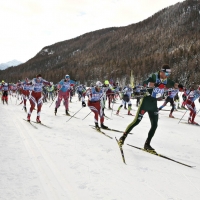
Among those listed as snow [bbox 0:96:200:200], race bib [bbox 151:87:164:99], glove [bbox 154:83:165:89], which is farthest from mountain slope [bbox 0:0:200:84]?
snow [bbox 0:96:200:200]

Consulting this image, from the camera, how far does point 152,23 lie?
132 meters


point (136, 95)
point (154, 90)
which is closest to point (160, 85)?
point (154, 90)

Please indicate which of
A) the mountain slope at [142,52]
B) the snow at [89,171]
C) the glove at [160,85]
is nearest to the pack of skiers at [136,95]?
the glove at [160,85]

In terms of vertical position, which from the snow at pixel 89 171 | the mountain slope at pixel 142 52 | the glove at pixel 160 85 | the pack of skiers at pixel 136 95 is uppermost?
the mountain slope at pixel 142 52

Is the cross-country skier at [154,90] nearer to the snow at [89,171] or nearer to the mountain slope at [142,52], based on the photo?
the snow at [89,171]

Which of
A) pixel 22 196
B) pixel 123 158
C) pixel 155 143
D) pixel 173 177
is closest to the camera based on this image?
pixel 22 196

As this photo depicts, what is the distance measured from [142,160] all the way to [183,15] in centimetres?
13078

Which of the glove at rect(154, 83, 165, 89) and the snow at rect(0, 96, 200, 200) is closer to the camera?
the snow at rect(0, 96, 200, 200)

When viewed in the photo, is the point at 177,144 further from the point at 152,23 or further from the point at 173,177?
the point at 152,23

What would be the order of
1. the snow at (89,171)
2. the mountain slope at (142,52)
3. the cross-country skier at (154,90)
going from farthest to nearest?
the mountain slope at (142,52) < the cross-country skier at (154,90) < the snow at (89,171)

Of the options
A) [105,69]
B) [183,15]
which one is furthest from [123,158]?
[183,15]

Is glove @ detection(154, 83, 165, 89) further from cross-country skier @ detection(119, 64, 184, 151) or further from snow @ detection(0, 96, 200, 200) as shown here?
snow @ detection(0, 96, 200, 200)

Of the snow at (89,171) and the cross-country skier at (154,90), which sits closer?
the snow at (89,171)

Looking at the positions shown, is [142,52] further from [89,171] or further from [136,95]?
[89,171]
